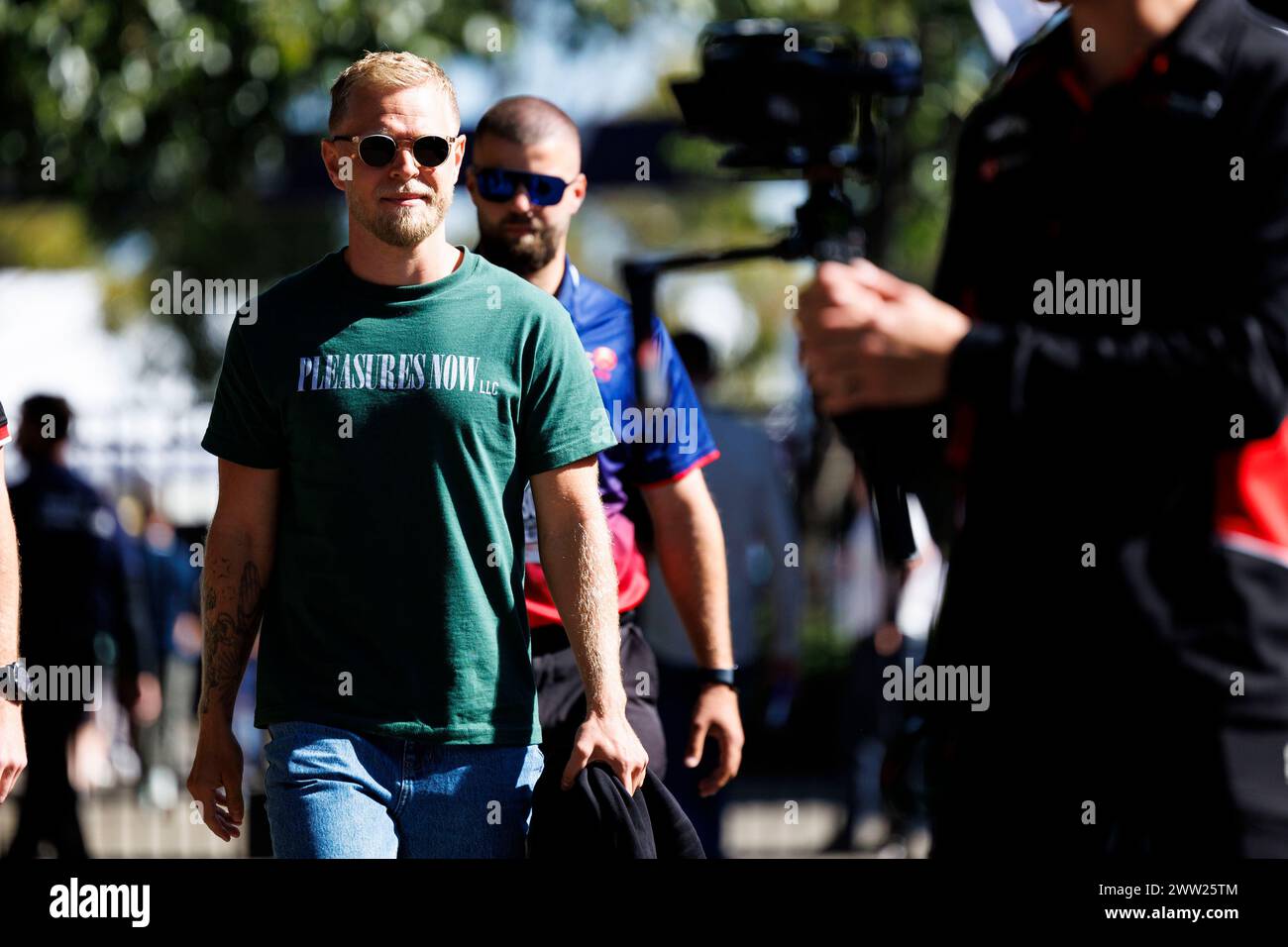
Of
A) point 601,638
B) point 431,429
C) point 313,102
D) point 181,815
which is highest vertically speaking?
point 313,102

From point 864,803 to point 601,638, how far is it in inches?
263

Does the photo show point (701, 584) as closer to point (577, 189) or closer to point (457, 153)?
point (577, 189)

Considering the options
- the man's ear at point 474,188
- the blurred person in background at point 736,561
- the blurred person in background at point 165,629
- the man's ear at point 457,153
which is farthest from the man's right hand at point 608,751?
the blurred person in background at point 165,629

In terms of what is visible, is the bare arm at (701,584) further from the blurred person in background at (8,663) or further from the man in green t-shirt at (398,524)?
the blurred person in background at (8,663)

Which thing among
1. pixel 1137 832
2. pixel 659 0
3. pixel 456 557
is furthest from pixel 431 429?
pixel 659 0

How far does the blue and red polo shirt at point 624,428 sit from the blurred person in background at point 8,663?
104 centimetres

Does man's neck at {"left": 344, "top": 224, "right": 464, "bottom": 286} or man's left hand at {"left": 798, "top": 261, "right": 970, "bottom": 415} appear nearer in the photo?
man's left hand at {"left": 798, "top": 261, "right": 970, "bottom": 415}

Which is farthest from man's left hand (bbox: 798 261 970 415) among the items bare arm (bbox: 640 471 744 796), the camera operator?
bare arm (bbox: 640 471 744 796)

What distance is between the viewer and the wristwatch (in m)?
3.48

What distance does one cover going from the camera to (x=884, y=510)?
231 cm

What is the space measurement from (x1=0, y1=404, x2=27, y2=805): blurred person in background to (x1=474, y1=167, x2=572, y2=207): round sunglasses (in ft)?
3.71

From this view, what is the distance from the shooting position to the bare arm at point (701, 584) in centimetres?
407

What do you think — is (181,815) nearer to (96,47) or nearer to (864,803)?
(864,803)

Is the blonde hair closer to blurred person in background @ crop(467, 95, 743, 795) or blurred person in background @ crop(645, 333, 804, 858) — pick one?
blurred person in background @ crop(467, 95, 743, 795)
